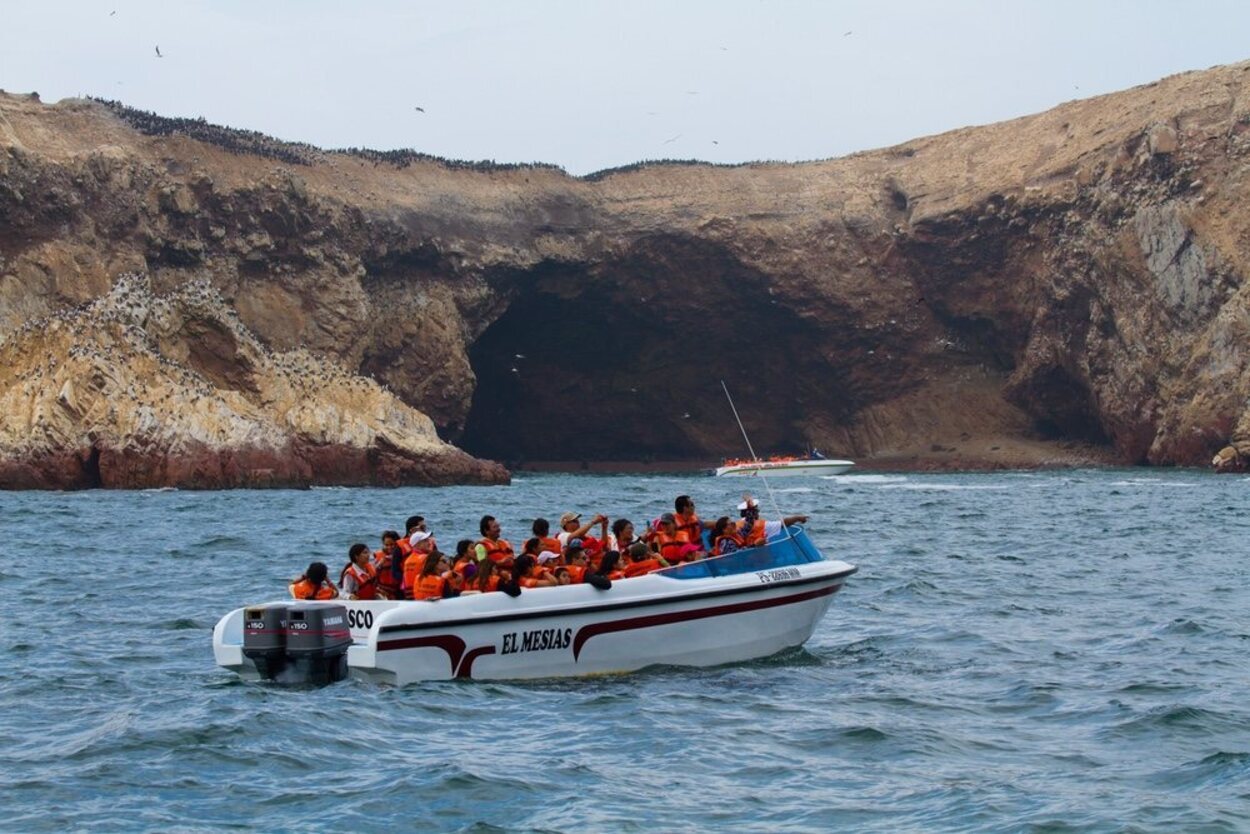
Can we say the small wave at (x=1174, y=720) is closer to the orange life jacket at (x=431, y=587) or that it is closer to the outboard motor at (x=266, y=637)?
the orange life jacket at (x=431, y=587)

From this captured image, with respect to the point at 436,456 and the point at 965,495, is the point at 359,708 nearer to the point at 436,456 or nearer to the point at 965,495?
the point at 965,495

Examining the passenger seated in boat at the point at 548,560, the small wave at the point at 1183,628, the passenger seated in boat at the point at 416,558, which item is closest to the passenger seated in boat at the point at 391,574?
the passenger seated in boat at the point at 416,558

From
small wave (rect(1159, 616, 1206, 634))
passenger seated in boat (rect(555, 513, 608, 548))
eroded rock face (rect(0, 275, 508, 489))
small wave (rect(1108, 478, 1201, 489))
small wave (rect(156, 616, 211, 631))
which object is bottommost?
small wave (rect(1159, 616, 1206, 634))

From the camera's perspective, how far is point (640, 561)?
16047 mm

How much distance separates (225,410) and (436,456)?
352 inches

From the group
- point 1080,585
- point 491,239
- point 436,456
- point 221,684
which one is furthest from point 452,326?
point 221,684

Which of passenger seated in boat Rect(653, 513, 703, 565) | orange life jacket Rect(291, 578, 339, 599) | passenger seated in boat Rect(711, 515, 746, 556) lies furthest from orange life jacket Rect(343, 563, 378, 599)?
passenger seated in boat Rect(711, 515, 746, 556)

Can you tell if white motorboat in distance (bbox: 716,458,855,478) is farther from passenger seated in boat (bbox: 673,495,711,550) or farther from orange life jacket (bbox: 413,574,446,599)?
orange life jacket (bbox: 413,574,446,599)

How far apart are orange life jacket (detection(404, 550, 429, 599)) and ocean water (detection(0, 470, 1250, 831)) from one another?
3.98 feet

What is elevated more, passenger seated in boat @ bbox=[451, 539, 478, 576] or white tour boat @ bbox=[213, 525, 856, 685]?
passenger seated in boat @ bbox=[451, 539, 478, 576]

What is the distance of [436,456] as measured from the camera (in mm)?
60969

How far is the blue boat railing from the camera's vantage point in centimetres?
1622

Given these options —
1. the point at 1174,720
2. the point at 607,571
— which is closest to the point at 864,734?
the point at 1174,720

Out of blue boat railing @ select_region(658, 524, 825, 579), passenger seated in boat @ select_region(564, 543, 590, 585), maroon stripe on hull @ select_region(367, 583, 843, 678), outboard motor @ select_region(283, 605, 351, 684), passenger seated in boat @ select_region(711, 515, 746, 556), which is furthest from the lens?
passenger seated in boat @ select_region(711, 515, 746, 556)
